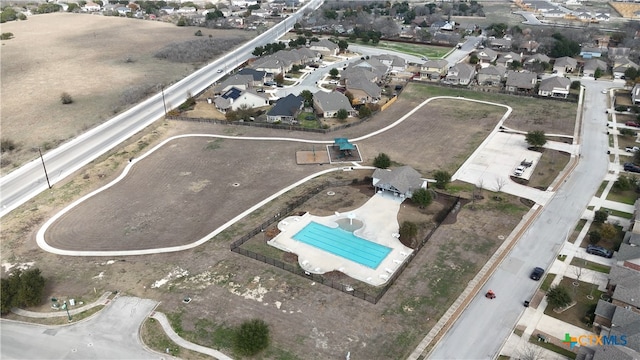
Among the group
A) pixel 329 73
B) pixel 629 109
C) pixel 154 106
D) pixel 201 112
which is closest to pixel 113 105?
pixel 154 106

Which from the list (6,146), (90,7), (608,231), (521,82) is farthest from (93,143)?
(90,7)

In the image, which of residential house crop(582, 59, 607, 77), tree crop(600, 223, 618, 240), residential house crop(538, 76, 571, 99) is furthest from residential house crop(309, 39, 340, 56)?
tree crop(600, 223, 618, 240)

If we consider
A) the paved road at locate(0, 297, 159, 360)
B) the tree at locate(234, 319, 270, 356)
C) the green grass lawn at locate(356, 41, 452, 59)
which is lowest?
the paved road at locate(0, 297, 159, 360)

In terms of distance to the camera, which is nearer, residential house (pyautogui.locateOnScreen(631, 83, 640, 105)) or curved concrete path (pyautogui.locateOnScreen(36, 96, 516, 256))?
curved concrete path (pyautogui.locateOnScreen(36, 96, 516, 256))

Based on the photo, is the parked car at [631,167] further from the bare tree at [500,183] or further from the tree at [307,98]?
the tree at [307,98]

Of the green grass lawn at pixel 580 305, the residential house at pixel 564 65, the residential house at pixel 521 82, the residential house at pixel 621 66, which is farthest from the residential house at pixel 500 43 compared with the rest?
the green grass lawn at pixel 580 305

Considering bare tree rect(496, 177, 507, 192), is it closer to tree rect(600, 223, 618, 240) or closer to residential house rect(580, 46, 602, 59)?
tree rect(600, 223, 618, 240)

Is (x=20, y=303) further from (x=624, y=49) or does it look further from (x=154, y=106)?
(x=624, y=49)
